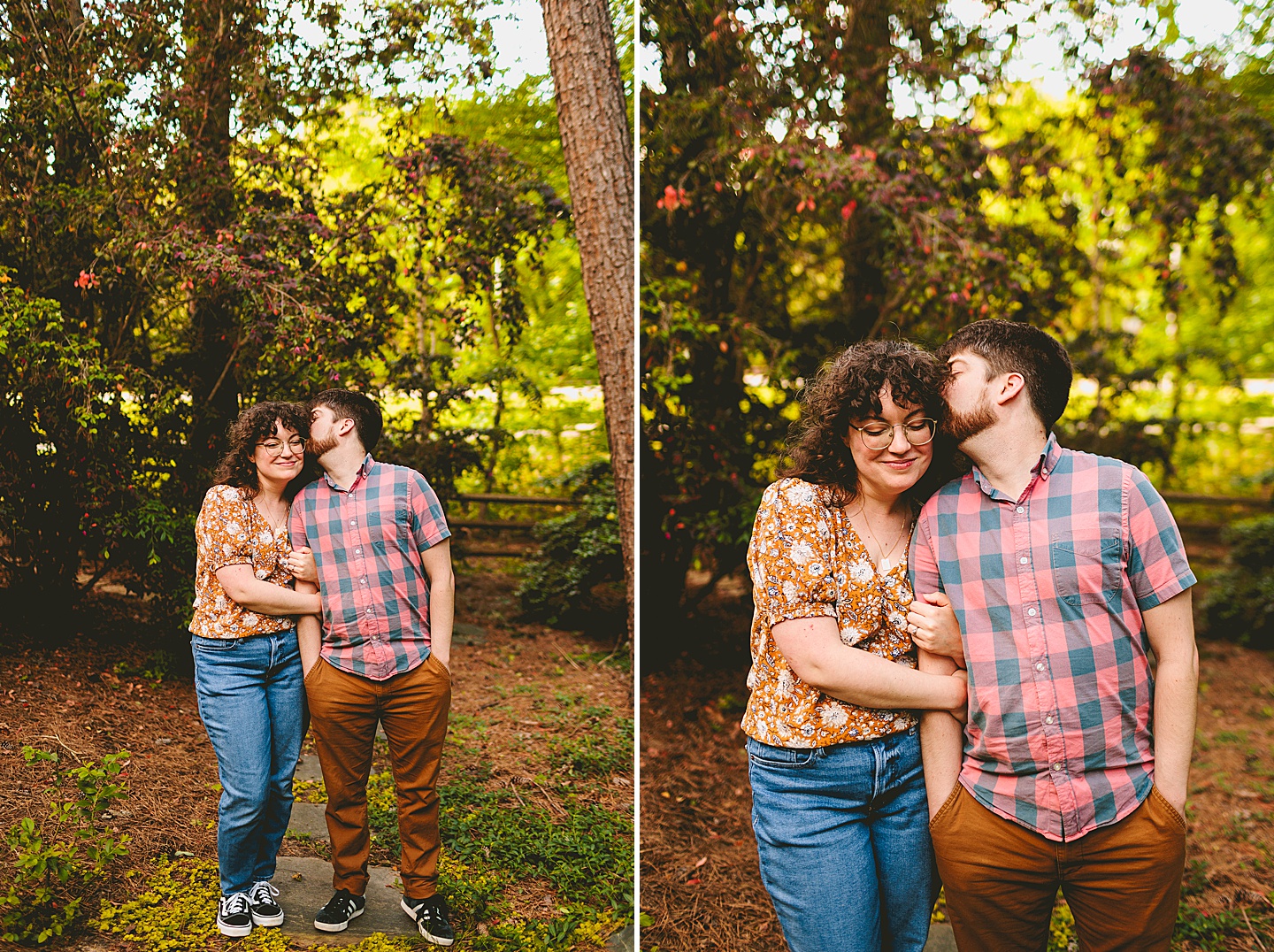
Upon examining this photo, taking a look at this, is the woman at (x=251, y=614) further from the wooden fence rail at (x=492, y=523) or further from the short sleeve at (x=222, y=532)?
the wooden fence rail at (x=492, y=523)

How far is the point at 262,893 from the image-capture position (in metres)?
2.67

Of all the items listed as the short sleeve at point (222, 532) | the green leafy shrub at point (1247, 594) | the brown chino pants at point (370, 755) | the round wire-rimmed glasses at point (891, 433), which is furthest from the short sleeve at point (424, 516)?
the green leafy shrub at point (1247, 594)

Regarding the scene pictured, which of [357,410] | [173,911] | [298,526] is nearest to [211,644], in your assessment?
[298,526]

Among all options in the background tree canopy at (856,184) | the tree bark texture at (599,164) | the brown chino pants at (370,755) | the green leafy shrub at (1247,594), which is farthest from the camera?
the green leafy shrub at (1247,594)

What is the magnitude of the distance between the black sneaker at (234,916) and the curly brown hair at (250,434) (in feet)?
3.93

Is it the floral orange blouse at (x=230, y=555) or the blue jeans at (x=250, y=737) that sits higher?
the floral orange blouse at (x=230, y=555)

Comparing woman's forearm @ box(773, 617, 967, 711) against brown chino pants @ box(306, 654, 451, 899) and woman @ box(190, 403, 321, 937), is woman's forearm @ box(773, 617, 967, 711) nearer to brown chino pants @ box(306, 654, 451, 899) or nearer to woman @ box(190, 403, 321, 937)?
brown chino pants @ box(306, 654, 451, 899)

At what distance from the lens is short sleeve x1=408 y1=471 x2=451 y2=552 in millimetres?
2889

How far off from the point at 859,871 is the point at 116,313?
2680 millimetres

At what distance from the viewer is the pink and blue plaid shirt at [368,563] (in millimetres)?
2793

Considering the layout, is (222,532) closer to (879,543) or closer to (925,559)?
(879,543)

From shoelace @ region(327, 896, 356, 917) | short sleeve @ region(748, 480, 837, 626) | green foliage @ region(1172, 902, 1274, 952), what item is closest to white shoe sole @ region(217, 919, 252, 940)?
shoelace @ region(327, 896, 356, 917)

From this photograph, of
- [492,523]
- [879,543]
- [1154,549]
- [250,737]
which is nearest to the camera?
[1154,549]

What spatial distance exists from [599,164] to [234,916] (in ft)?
9.25
